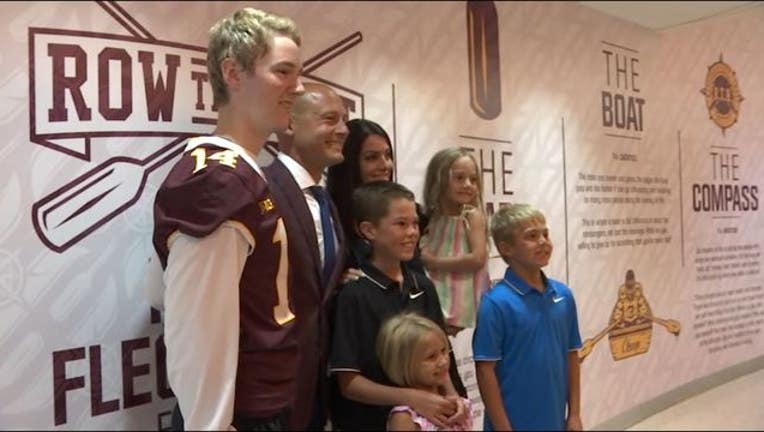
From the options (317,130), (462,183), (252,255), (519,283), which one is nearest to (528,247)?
(519,283)

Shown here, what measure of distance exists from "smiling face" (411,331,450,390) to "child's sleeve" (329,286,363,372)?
0.38 ft

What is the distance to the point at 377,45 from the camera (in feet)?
4.19

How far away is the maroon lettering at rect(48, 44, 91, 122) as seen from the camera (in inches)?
46.1

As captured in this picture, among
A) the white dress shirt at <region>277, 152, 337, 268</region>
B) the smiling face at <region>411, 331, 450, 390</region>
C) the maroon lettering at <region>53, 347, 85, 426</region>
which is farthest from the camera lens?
the maroon lettering at <region>53, 347, 85, 426</region>

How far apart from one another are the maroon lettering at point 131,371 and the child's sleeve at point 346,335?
47cm

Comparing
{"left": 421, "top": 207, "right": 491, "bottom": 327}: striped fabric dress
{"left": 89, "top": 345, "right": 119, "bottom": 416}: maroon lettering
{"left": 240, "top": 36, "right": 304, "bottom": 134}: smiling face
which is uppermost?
{"left": 240, "top": 36, "right": 304, "bottom": 134}: smiling face

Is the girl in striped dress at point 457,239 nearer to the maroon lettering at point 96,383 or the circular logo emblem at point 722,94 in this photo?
the circular logo emblem at point 722,94

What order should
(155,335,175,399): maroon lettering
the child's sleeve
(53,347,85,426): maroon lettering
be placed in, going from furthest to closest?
(155,335,175,399): maroon lettering, (53,347,85,426): maroon lettering, the child's sleeve

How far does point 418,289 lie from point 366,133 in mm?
394

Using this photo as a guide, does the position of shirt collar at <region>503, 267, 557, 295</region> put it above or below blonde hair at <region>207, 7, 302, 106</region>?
below

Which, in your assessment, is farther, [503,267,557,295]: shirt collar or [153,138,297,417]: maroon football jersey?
[153,138,297,417]: maroon football jersey

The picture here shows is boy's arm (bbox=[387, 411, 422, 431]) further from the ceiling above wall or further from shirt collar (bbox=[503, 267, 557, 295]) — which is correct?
the ceiling above wall

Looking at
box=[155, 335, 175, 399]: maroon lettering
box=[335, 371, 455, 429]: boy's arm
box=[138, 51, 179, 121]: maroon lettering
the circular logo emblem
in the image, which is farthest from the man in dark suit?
the circular logo emblem

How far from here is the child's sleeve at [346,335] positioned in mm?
978
